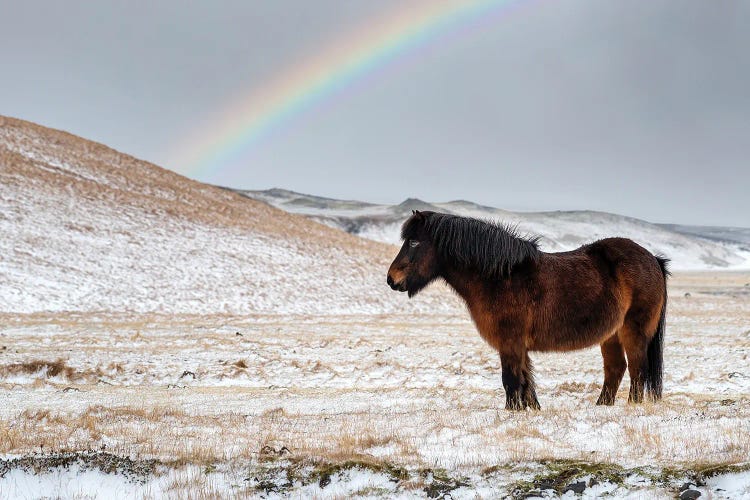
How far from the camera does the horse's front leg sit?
7.72 meters

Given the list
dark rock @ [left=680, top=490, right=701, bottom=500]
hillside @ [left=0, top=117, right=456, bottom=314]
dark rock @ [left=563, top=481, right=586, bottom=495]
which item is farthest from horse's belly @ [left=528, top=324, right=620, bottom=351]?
hillside @ [left=0, top=117, right=456, bottom=314]

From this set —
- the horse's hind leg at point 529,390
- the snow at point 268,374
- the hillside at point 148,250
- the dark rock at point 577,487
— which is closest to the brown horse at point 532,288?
the horse's hind leg at point 529,390

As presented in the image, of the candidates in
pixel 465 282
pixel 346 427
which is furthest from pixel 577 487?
pixel 465 282

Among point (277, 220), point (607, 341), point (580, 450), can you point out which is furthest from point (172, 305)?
point (580, 450)

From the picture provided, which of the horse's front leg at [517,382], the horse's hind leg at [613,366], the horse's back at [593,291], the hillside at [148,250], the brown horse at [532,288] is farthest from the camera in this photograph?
the hillside at [148,250]

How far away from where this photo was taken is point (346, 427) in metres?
7.00

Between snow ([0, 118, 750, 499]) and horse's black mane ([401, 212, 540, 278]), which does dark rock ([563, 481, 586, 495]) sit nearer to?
snow ([0, 118, 750, 499])

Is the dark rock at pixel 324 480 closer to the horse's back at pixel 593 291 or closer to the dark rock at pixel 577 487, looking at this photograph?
the dark rock at pixel 577 487

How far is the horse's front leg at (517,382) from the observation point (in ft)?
25.3

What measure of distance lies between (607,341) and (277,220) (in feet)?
136

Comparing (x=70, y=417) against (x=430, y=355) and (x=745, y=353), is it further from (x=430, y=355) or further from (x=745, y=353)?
(x=745, y=353)

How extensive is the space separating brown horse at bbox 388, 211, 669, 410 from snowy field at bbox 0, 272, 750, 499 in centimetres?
80

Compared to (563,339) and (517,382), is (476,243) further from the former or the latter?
(517,382)

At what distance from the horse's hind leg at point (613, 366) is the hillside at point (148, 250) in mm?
22992
